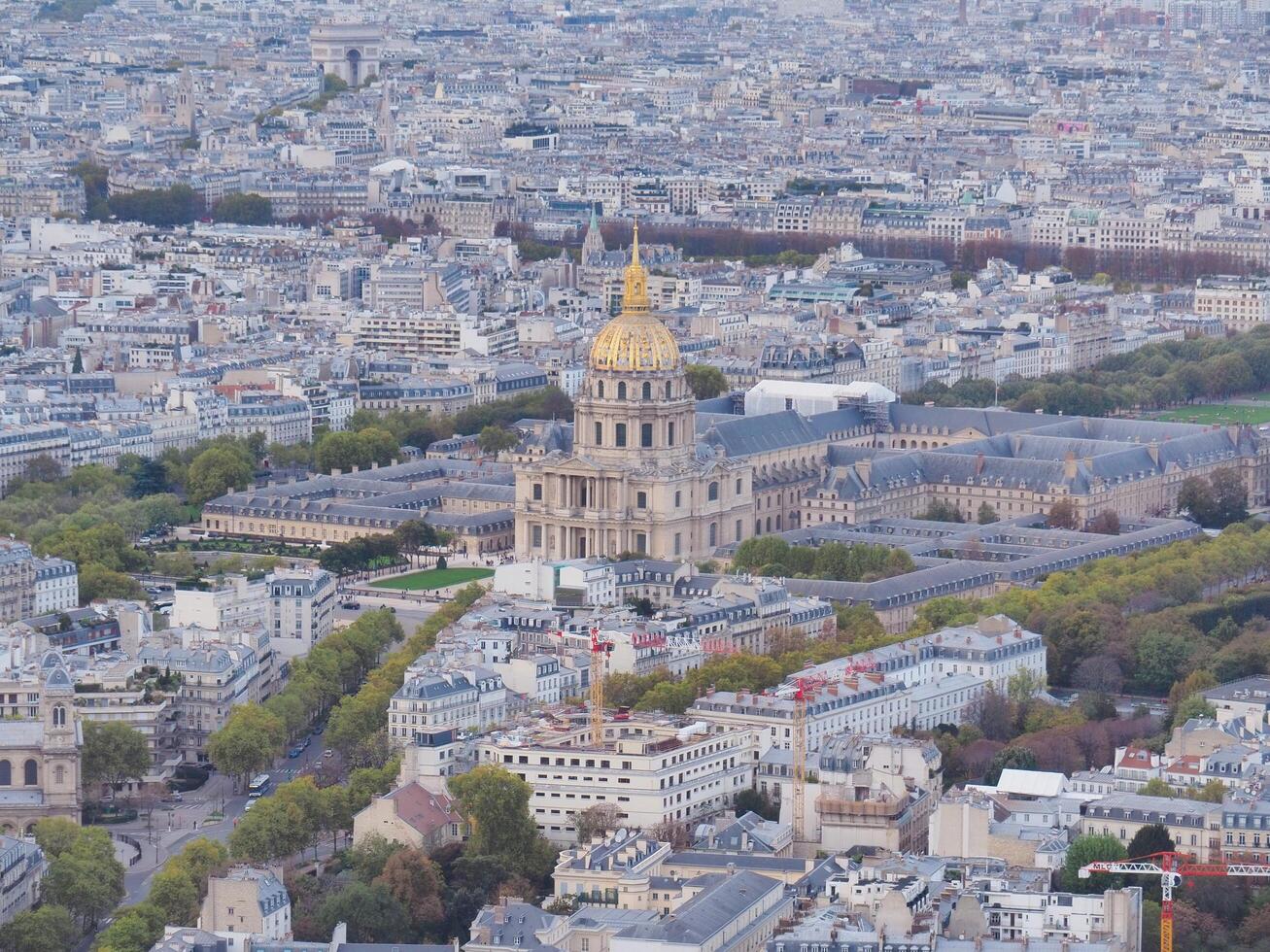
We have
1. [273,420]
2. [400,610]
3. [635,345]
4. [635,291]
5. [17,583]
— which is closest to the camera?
[17,583]

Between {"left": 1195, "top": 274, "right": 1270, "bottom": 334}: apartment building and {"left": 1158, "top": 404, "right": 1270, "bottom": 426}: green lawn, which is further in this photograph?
{"left": 1195, "top": 274, "right": 1270, "bottom": 334}: apartment building

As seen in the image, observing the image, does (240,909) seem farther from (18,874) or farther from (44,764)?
(44,764)

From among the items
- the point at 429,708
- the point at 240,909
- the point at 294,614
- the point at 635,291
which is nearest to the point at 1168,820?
the point at 429,708

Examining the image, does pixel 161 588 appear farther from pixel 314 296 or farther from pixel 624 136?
pixel 624 136

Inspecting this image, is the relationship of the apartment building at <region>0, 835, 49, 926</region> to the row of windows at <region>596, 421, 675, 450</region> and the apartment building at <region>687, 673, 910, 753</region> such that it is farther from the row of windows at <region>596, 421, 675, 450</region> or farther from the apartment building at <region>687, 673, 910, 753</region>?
the row of windows at <region>596, 421, 675, 450</region>

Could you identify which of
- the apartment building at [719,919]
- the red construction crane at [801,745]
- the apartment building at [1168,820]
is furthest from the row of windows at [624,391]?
the apartment building at [719,919]

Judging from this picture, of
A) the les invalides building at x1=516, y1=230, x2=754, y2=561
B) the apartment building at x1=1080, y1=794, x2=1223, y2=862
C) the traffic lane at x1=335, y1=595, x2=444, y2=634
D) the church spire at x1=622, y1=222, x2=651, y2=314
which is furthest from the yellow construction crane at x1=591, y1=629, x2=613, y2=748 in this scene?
the church spire at x1=622, y1=222, x2=651, y2=314
